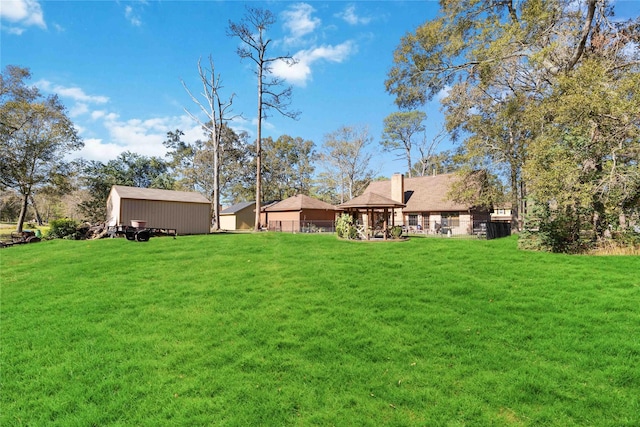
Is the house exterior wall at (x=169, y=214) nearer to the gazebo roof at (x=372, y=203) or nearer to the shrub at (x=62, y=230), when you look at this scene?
the shrub at (x=62, y=230)

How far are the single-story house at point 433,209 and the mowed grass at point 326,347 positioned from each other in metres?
17.8

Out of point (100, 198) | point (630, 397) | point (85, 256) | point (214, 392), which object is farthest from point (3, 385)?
point (100, 198)

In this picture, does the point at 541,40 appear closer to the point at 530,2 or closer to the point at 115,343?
the point at 530,2

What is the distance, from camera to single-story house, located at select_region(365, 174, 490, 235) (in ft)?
86.1

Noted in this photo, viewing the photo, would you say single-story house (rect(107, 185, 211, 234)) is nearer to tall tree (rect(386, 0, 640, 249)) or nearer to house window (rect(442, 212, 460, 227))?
tall tree (rect(386, 0, 640, 249))

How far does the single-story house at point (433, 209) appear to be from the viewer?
86.1 ft

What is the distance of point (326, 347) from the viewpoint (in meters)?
4.73

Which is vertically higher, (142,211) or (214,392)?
(142,211)

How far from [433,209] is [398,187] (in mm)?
4263

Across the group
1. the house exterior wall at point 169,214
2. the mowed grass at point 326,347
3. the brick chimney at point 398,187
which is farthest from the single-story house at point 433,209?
the mowed grass at point 326,347

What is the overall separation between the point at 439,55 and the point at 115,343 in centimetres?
1873

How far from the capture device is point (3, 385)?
13.5ft

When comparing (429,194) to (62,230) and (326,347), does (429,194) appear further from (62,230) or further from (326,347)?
(62,230)

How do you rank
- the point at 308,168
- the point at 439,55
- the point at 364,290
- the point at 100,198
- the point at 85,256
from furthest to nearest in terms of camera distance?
1. the point at 308,168
2. the point at 100,198
3. the point at 439,55
4. the point at 85,256
5. the point at 364,290
